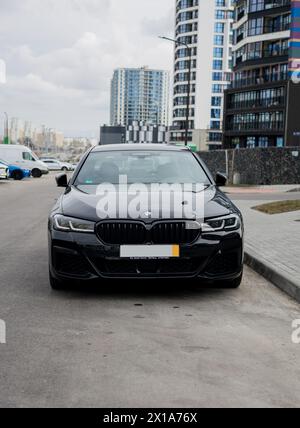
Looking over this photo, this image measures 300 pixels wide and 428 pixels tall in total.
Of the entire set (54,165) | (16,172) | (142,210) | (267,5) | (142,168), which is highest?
(267,5)

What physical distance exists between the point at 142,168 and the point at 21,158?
37.4 m

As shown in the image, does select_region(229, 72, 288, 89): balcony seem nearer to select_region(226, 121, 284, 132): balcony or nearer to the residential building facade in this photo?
select_region(226, 121, 284, 132): balcony

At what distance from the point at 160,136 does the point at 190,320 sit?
121465 millimetres

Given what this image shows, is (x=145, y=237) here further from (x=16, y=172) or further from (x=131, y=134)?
(x=131, y=134)

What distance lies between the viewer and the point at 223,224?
6.08 meters

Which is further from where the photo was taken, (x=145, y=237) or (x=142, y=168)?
(x=142, y=168)

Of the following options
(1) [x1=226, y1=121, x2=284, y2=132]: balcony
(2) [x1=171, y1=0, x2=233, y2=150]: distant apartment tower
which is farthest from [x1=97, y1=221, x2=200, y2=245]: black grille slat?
(2) [x1=171, y1=0, x2=233, y2=150]: distant apartment tower

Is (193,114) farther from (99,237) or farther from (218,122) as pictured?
(99,237)

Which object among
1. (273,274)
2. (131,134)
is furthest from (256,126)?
(131,134)

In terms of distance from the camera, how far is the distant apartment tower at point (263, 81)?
6322 cm

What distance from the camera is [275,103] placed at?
65188 mm

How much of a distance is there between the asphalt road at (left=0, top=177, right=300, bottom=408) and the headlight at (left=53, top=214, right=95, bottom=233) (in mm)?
692

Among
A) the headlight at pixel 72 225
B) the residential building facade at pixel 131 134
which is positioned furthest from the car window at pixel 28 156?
the residential building facade at pixel 131 134

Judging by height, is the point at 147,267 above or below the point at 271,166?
above
